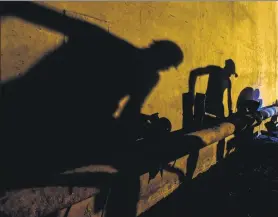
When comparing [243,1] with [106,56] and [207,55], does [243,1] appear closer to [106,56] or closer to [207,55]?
[207,55]

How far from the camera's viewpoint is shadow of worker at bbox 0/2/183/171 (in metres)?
1.77

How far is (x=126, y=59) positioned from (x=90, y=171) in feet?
4.24

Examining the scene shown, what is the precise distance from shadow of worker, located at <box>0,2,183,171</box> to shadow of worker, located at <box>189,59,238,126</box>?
45.4 inches

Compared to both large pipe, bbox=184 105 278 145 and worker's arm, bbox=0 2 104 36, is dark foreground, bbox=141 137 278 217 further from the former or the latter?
worker's arm, bbox=0 2 104 36

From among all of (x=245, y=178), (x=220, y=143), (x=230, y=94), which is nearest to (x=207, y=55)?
(x=230, y=94)

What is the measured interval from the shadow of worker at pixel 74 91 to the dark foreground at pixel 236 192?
1253 millimetres

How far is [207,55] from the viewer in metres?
3.73

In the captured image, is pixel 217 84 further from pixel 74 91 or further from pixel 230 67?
pixel 74 91

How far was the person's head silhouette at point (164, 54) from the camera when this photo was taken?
9.17 ft

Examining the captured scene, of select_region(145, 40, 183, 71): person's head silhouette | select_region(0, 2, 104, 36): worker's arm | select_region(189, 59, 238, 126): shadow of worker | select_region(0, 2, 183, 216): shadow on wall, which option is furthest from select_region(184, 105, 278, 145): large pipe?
select_region(0, 2, 104, 36): worker's arm

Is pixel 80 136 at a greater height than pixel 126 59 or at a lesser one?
lesser

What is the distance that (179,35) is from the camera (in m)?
3.19

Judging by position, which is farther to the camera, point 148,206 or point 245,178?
point 245,178

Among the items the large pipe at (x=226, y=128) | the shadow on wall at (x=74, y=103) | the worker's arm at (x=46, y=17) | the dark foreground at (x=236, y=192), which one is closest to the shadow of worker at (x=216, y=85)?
the large pipe at (x=226, y=128)
